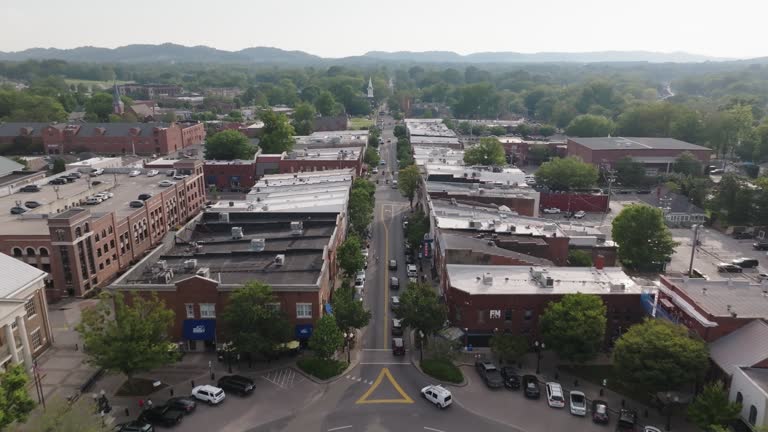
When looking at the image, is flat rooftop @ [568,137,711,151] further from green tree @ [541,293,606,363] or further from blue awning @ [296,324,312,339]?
blue awning @ [296,324,312,339]

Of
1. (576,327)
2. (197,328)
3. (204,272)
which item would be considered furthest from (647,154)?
(197,328)

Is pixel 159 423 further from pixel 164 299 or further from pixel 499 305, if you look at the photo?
pixel 499 305

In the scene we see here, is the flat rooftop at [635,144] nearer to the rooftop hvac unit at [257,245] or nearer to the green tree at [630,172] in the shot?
the green tree at [630,172]

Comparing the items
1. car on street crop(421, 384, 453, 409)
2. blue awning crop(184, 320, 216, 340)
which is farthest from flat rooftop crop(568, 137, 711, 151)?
blue awning crop(184, 320, 216, 340)

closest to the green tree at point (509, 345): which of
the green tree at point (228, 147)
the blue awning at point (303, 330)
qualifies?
the blue awning at point (303, 330)

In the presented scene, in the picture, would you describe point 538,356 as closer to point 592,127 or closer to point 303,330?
point 303,330

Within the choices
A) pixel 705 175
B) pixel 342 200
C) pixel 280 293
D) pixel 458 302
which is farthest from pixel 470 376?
pixel 705 175
